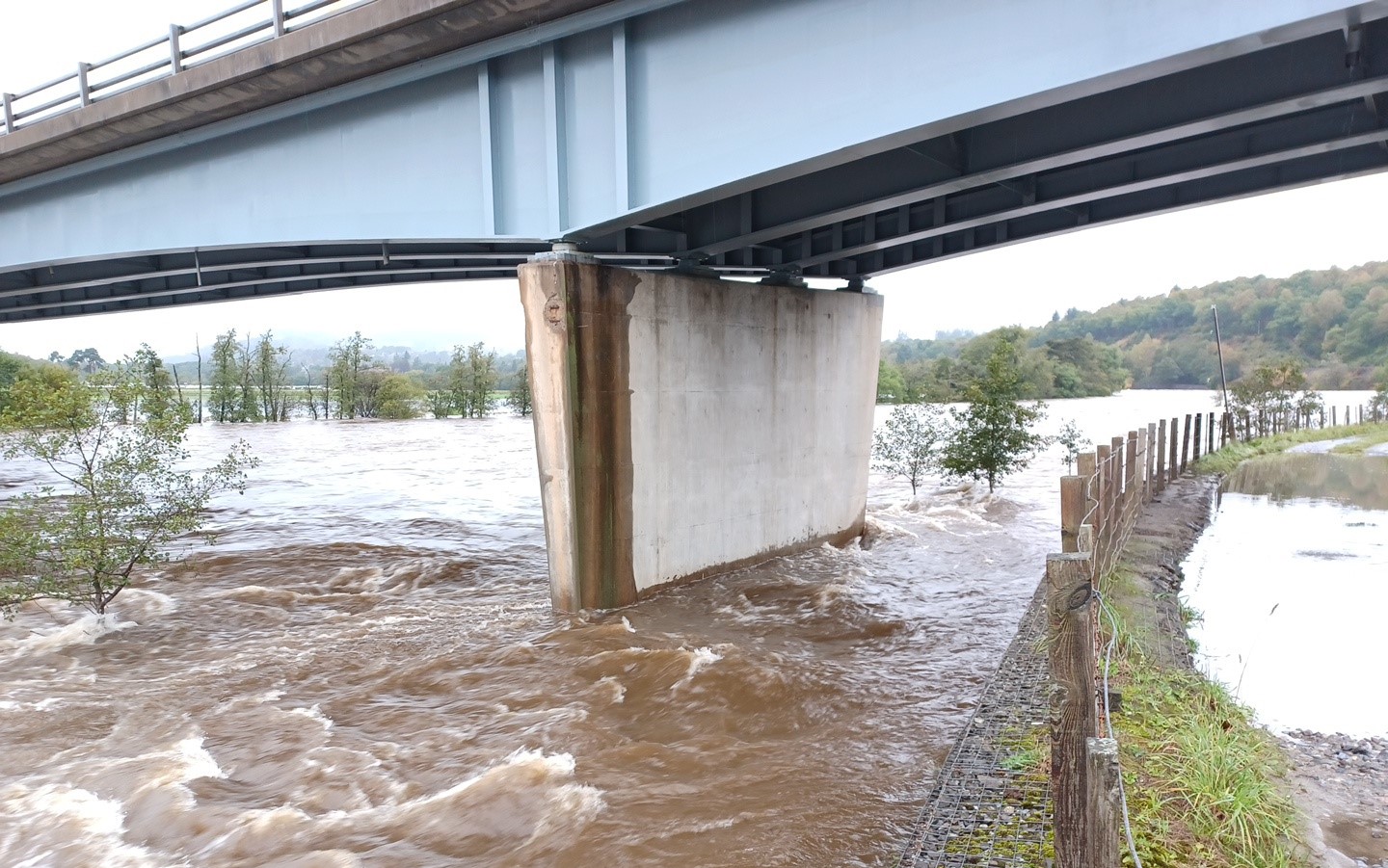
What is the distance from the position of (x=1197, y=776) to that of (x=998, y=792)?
4.11 feet

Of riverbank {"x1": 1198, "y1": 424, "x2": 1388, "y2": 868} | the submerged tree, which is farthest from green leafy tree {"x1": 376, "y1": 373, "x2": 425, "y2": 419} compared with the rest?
riverbank {"x1": 1198, "y1": 424, "x2": 1388, "y2": 868}

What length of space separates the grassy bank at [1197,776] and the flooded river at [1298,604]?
1.39 m

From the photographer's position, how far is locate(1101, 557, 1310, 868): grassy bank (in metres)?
4.58

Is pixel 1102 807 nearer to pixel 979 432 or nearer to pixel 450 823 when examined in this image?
pixel 450 823

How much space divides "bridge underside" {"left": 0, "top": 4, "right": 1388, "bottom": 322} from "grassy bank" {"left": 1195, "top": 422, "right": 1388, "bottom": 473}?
47.5 feet

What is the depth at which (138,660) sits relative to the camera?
1031 cm

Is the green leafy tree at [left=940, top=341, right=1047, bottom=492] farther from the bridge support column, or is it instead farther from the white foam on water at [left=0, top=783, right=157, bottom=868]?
the white foam on water at [left=0, top=783, right=157, bottom=868]

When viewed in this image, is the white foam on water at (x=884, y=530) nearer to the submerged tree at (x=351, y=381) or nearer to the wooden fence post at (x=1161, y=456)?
the wooden fence post at (x=1161, y=456)

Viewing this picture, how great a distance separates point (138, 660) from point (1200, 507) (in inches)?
770

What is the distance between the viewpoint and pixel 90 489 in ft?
35.4

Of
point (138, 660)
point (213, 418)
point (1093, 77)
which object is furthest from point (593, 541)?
point (213, 418)

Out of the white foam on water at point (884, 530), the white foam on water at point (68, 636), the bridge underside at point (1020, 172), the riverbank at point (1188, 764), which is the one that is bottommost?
the white foam on water at point (884, 530)

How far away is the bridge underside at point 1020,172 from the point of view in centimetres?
817

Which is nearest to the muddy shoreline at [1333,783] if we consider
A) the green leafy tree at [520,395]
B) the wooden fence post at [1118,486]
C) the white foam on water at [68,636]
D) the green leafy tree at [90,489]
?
the wooden fence post at [1118,486]
